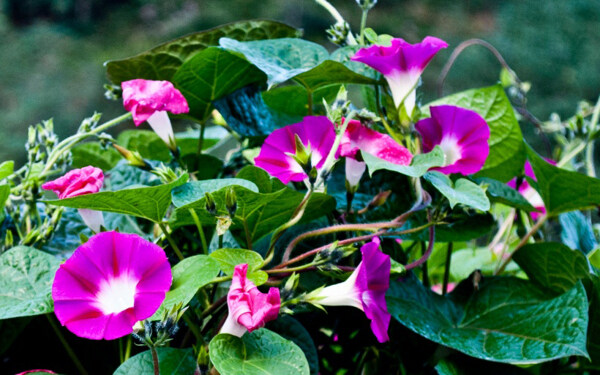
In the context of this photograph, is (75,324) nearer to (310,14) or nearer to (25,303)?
(25,303)

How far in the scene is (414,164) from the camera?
1.38 feet

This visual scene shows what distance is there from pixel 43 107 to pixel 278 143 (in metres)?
7.85

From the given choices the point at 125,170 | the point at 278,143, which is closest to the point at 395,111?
the point at 278,143

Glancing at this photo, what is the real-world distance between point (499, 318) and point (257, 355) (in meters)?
0.21

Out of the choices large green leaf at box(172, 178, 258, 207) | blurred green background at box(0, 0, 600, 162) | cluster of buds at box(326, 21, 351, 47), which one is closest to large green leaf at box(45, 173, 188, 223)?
large green leaf at box(172, 178, 258, 207)

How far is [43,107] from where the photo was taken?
25.0 feet

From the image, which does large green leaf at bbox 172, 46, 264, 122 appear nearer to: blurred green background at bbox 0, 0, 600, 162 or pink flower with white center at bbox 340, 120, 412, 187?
pink flower with white center at bbox 340, 120, 412, 187

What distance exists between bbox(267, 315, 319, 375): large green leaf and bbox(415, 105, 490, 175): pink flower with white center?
0.50 ft

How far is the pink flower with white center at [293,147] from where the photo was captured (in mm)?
421

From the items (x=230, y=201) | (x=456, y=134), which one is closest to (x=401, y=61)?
(x=456, y=134)

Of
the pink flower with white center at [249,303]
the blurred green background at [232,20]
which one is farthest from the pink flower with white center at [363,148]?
the blurred green background at [232,20]

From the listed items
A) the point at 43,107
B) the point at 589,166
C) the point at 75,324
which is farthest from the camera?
the point at 43,107

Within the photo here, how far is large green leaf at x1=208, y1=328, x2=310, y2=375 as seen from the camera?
34cm

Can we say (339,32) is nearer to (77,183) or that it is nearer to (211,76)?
(211,76)
